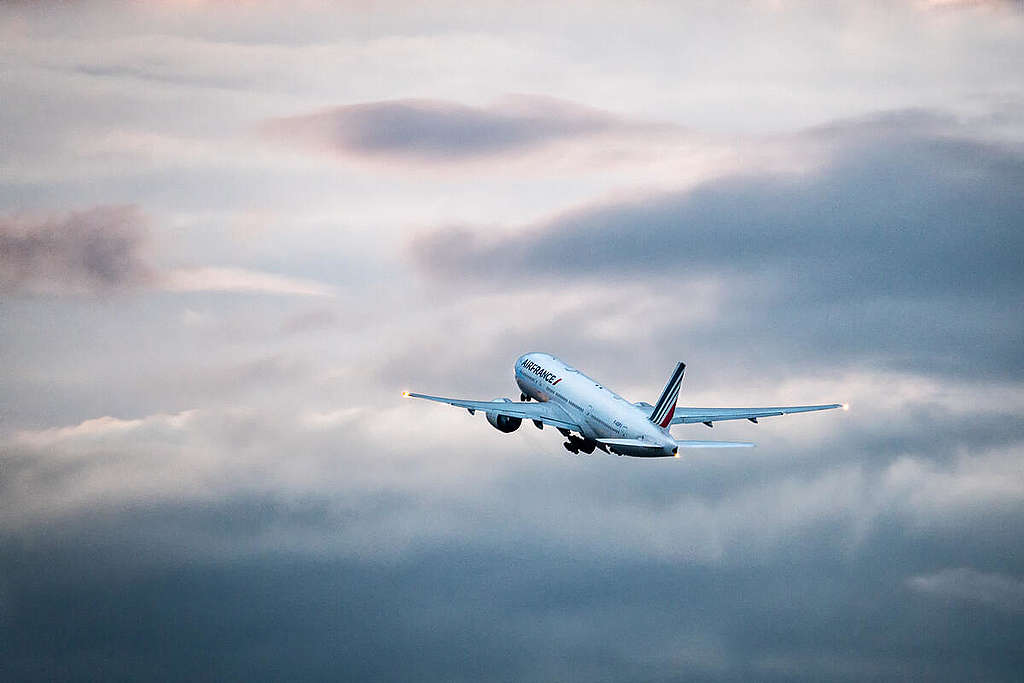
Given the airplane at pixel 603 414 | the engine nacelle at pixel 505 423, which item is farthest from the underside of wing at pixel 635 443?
the engine nacelle at pixel 505 423

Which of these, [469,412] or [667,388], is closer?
[667,388]

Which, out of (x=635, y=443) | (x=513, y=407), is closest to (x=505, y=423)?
(x=513, y=407)

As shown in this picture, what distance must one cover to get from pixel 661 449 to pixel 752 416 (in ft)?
65.1

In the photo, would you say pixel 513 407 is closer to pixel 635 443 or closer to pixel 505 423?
pixel 505 423

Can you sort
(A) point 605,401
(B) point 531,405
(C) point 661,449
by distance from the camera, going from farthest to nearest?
1. (B) point 531,405
2. (A) point 605,401
3. (C) point 661,449

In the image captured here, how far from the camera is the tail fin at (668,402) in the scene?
569 ft

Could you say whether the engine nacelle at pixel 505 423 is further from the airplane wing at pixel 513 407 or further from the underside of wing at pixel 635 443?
the underside of wing at pixel 635 443

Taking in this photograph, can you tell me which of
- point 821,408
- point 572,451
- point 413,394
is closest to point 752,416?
point 821,408

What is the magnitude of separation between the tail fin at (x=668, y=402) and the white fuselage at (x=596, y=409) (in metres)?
0.85

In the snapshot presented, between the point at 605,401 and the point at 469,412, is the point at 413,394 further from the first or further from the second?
the point at 605,401

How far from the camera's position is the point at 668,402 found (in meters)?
175

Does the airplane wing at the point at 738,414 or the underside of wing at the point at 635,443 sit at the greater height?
the airplane wing at the point at 738,414

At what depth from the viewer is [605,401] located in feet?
604

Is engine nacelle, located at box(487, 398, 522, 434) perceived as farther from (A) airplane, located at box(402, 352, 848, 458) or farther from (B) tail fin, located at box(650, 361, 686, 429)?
(B) tail fin, located at box(650, 361, 686, 429)
